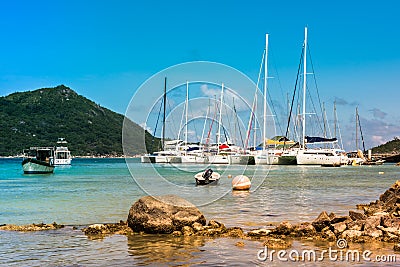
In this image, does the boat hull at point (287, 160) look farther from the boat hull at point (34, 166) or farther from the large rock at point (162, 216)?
the large rock at point (162, 216)

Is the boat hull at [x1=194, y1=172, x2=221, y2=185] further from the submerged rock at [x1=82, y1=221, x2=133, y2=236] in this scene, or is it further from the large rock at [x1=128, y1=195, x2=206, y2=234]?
the large rock at [x1=128, y1=195, x2=206, y2=234]

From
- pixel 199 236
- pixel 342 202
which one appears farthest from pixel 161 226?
pixel 342 202

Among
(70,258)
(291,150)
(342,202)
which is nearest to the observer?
(70,258)

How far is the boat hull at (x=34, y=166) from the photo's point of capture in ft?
234

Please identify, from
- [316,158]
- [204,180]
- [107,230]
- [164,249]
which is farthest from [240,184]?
[316,158]

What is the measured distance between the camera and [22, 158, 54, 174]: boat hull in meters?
71.2

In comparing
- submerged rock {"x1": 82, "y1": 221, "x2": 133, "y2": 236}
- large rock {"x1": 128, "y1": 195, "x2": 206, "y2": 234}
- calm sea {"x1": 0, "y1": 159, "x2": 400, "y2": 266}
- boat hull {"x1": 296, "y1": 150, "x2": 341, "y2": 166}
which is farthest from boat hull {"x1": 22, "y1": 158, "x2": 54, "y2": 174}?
large rock {"x1": 128, "y1": 195, "x2": 206, "y2": 234}

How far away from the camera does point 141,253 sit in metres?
14.9

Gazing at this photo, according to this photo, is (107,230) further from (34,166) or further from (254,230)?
(34,166)

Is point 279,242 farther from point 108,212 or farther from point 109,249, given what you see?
point 108,212

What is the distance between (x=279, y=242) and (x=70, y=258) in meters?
5.84

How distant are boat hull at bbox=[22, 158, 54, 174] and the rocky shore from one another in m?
55.1

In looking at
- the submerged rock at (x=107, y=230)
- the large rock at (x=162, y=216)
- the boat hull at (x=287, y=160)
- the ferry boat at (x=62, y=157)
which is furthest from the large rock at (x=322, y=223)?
the ferry boat at (x=62, y=157)

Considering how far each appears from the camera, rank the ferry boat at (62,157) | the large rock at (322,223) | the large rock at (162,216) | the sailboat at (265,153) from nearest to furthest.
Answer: the large rock at (322,223), the large rock at (162,216), the sailboat at (265,153), the ferry boat at (62,157)
